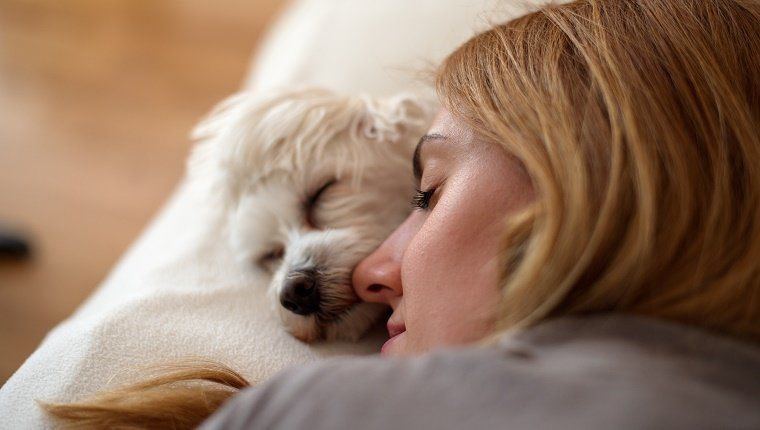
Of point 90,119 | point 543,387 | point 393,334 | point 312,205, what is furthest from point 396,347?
point 90,119

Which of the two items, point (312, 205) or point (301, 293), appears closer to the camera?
point (301, 293)

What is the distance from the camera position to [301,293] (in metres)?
0.98

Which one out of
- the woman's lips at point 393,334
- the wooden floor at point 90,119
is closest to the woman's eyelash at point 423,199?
the woman's lips at point 393,334

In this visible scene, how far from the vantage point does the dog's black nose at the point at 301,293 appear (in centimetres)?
96

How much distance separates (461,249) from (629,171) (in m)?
0.18

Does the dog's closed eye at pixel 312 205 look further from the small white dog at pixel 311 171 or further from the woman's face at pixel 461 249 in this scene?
the woman's face at pixel 461 249

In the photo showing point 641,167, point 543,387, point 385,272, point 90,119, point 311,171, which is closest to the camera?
point 543,387

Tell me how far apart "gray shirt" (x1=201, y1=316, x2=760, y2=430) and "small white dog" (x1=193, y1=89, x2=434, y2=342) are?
1.74 feet

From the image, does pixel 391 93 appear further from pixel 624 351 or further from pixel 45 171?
pixel 45 171

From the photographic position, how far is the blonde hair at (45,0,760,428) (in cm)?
58

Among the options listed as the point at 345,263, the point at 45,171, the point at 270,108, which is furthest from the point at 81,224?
the point at 345,263

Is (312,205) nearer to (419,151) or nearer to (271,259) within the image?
(271,259)

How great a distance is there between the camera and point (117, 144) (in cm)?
254

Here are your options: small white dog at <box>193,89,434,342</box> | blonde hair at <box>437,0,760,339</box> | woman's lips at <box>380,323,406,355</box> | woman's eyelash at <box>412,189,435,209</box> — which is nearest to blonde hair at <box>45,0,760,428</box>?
blonde hair at <box>437,0,760,339</box>
